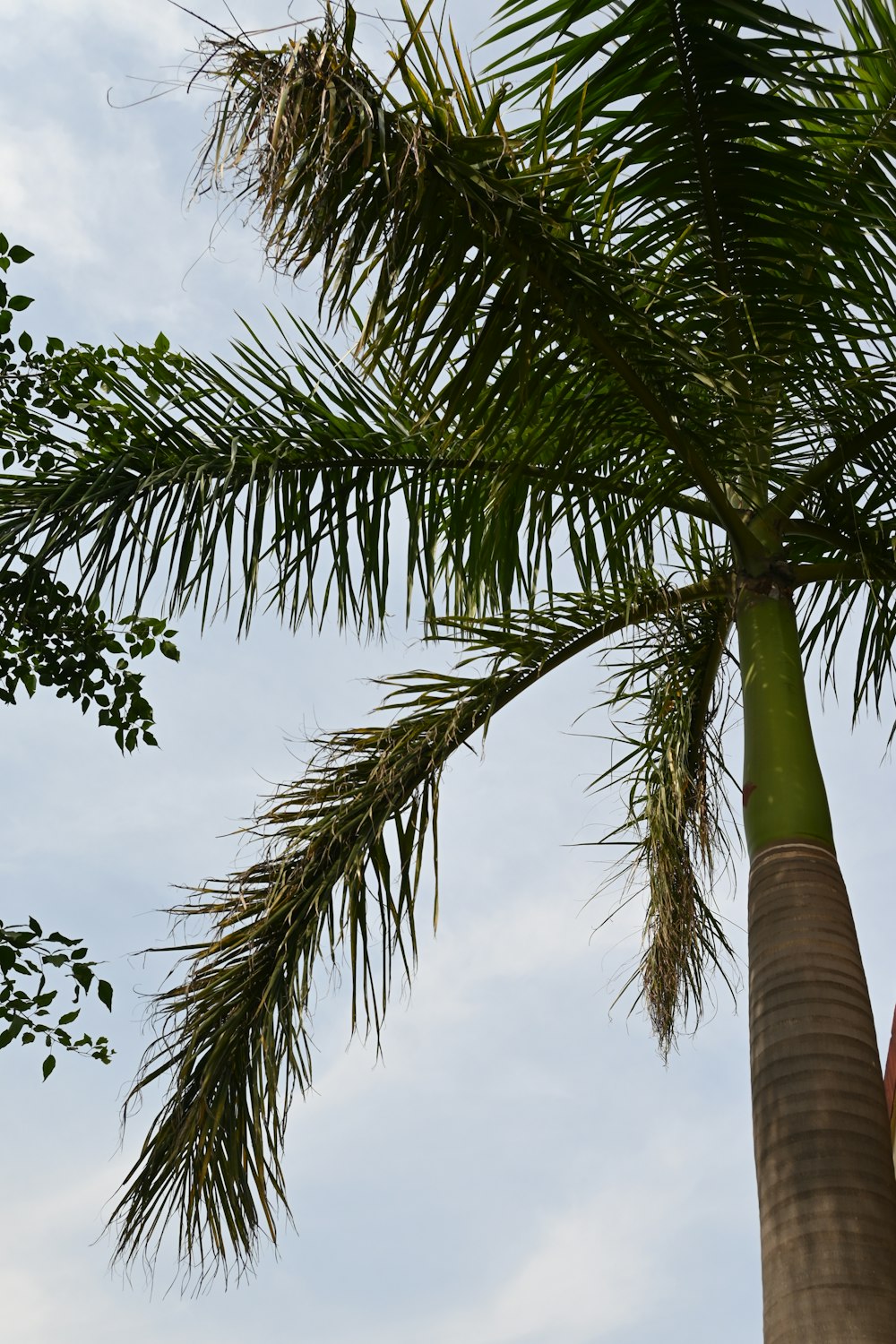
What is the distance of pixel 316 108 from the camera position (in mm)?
3531

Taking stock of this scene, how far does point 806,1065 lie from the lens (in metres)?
3.75

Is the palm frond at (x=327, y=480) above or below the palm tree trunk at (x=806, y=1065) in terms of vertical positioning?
above

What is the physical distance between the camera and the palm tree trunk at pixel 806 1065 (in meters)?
3.44

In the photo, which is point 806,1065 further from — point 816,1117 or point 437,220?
point 437,220

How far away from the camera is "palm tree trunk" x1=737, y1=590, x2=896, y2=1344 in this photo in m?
3.44

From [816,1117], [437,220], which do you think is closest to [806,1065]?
[816,1117]

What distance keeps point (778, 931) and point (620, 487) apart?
1.78m

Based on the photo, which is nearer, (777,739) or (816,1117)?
(816,1117)

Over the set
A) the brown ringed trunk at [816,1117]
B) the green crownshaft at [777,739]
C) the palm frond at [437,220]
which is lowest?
the brown ringed trunk at [816,1117]

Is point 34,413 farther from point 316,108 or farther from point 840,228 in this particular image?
point 840,228

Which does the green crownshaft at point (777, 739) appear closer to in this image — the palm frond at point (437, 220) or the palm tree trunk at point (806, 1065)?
the palm tree trunk at point (806, 1065)

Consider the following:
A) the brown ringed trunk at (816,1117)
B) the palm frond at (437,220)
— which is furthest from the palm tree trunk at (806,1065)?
the palm frond at (437,220)

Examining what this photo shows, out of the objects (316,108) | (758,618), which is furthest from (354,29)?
(758,618)

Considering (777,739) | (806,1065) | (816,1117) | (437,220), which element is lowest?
(816,1117)
